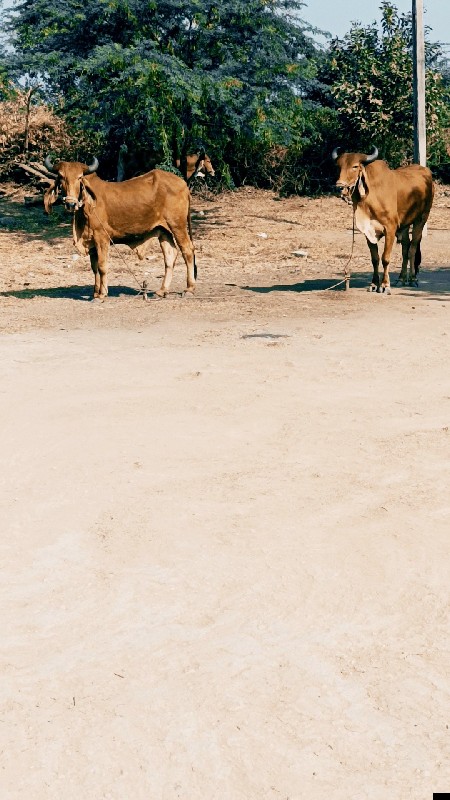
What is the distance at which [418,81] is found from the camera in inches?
704

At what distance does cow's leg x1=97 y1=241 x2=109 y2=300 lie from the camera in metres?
13.4

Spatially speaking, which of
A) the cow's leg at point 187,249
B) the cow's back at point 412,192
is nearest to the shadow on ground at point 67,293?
the cow's leg at point 187,249

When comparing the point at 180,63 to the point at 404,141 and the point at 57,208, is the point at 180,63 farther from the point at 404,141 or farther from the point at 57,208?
the point at 404,141

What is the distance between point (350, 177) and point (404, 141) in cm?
1230

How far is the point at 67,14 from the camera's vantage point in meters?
17.8

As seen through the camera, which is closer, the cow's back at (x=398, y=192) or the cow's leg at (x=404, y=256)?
the cow's back at (x=398, y=192)

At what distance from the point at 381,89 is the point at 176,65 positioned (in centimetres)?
768

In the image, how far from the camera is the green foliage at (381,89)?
76.7 ft

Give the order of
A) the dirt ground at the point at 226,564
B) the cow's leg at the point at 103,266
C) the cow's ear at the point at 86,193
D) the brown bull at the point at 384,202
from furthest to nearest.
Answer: the cow's leg at the point at 103,266 → the cow's ear at the point at 86,193 → the brown bull at the point at 384,202 → the dirt ground at the point at 226,564

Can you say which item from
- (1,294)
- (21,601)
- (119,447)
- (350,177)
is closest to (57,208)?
(1,294)

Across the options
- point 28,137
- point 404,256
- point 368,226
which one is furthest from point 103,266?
point 28,137

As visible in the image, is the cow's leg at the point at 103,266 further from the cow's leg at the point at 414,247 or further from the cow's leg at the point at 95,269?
the cow's leg at the point at 414,247

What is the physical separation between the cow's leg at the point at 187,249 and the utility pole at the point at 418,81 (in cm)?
546

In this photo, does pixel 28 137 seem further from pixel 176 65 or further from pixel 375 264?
pixel 375 264
